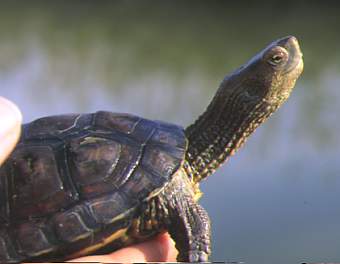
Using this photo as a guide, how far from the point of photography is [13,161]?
1.10 metres

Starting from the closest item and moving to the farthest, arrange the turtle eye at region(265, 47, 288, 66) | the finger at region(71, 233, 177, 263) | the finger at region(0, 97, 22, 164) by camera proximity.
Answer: the finger at region(0, 97, 22, 164) → the finger at region(71, 233, 177, 263) → the turtle eye at region(265, 47, 288, 66)

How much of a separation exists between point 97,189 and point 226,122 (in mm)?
332

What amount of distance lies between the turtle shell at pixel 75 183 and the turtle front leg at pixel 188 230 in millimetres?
54

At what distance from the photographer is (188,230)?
3.63 feet

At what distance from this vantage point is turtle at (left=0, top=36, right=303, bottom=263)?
1.06 meters

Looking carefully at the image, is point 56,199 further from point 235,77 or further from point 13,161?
point 235,77

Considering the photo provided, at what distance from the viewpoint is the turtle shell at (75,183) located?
41.6 inches

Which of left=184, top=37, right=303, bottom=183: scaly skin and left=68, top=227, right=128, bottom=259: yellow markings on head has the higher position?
left=184, top=37, right=303, bottom=183: scaly skin

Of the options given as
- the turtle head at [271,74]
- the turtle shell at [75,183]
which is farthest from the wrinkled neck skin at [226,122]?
the turtle shell at [75,183]

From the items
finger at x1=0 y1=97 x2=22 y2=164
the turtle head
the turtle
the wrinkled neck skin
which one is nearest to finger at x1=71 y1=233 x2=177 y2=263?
the turtle

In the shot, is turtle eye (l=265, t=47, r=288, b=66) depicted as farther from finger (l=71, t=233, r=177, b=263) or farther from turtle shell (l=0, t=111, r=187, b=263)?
finger (l=71, t=233, r=177, b=263)

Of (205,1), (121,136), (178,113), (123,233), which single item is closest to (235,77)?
(121,136)

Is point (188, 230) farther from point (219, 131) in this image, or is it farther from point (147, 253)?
point (219, 131)

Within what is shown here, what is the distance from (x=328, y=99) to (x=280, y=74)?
9.85 feet
